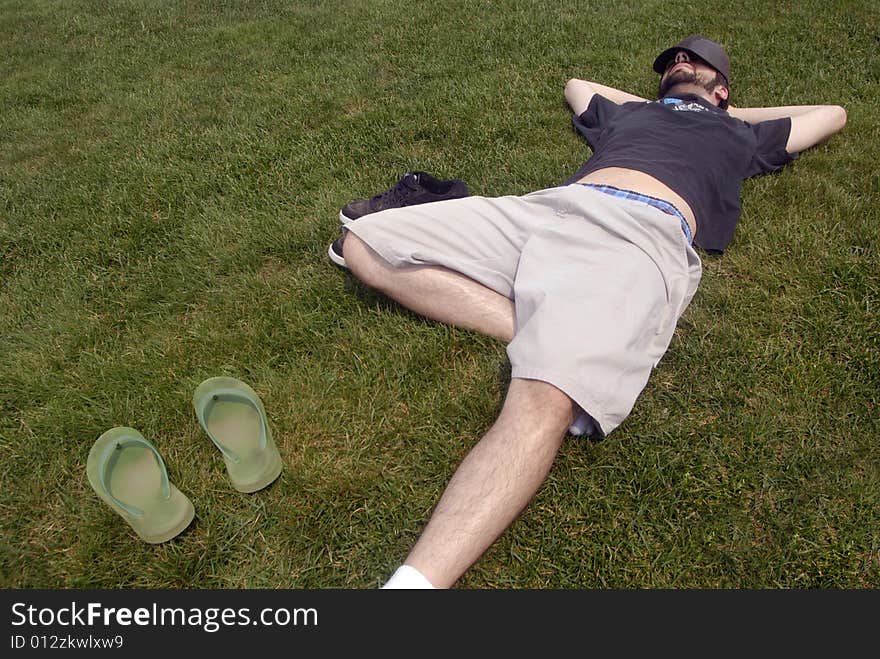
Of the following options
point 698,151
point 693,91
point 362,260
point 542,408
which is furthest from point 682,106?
point 542,408

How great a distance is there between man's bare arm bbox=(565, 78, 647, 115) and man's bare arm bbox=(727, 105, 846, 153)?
74 cm

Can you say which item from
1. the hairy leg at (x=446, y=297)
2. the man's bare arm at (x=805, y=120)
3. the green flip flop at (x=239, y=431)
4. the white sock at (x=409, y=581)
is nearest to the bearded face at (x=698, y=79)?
the man's bare arm at (x=805, y=120)

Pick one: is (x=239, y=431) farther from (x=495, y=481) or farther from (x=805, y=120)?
(x=805, y=120)

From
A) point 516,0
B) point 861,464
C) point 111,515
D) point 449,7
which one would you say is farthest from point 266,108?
point 861,464

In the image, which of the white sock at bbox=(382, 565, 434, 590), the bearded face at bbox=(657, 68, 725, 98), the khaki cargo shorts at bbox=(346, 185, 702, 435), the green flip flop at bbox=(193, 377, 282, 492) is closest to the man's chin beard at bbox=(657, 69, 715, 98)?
the bearded face at bbox=(657, 68, 725, 98)

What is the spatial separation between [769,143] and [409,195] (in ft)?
7.53

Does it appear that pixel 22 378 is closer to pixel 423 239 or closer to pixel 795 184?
pixel 423 239

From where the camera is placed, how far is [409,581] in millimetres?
1861

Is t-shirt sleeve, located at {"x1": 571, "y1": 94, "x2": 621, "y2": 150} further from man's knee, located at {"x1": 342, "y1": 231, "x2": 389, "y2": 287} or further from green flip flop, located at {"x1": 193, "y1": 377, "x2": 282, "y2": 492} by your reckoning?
green flip flop, located at {"x1": 193, "y1": 377, "x2": 282, "y2": 492}

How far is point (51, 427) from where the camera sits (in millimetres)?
2639

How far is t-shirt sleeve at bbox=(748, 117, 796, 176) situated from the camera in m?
3.66

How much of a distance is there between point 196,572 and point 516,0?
637 cm

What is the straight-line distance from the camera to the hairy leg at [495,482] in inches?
76.3

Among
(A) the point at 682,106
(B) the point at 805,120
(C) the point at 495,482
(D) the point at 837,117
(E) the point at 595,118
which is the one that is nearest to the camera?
(C) the point at 495,482
